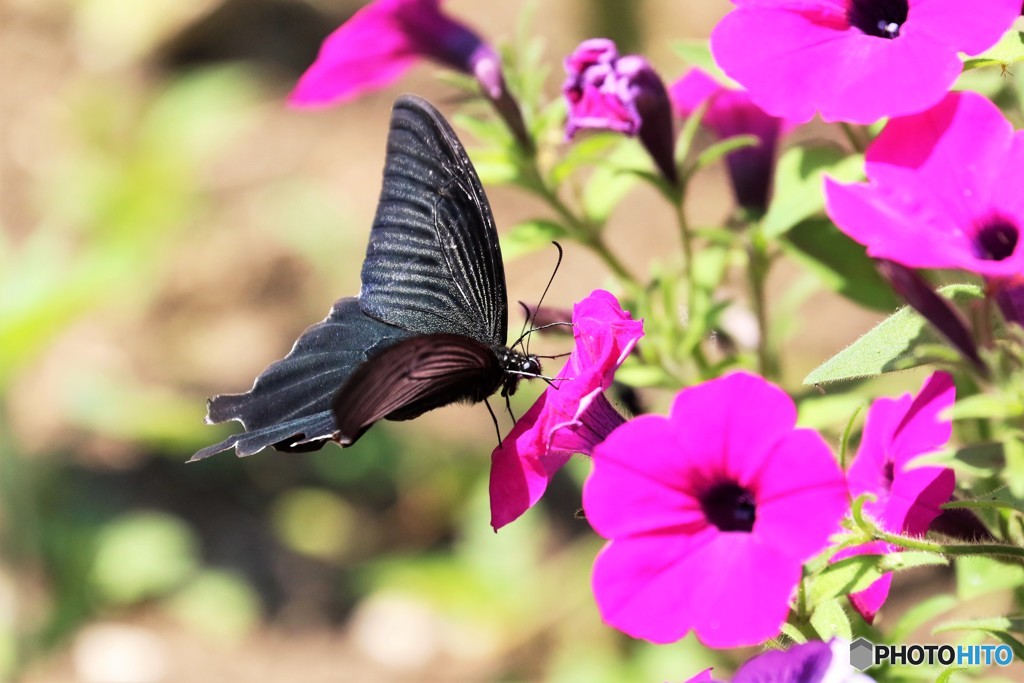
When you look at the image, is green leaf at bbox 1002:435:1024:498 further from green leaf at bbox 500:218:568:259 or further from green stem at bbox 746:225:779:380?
green leaf at bbox 500:218:568:259

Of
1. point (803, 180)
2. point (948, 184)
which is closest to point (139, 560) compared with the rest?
point (803, 180)

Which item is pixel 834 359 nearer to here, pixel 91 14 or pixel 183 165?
pixel 183 165

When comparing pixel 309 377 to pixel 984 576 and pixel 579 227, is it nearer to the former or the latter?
pixel 579 227

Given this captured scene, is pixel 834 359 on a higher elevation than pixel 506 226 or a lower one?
higher

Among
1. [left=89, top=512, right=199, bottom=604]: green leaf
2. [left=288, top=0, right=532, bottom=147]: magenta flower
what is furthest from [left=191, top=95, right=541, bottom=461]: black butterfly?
[left=89, top=512, right=199, bottom=604]: green leaf

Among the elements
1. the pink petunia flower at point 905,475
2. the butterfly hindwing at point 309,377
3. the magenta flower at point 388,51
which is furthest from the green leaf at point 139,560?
the pink petunia flower at point 905,475

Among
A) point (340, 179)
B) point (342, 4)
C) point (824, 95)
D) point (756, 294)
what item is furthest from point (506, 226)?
point (824, 95)
